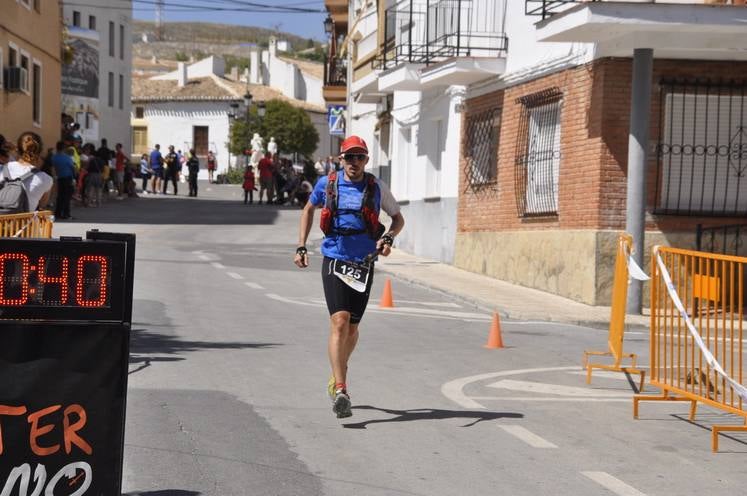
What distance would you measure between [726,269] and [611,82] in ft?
33.0

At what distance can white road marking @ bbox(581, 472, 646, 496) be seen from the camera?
21.9 feet

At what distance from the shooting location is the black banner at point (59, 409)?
205 inches

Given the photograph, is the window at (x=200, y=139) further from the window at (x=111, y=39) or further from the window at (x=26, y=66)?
the window at (x=26, y=66)

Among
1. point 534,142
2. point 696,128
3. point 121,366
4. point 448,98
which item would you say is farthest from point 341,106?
point 121,366

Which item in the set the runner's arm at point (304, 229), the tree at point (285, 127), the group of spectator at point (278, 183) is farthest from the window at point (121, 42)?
the runner's arm at point (304, 229)

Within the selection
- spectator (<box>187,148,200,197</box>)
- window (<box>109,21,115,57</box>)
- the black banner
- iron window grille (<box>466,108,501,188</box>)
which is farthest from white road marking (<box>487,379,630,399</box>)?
window (<box>109,21,115,57</box>)

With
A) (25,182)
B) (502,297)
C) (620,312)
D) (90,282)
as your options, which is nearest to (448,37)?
(502,297)

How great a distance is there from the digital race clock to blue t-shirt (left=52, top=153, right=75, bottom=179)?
88.6ft

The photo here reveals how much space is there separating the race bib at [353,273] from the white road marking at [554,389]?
7.08ft

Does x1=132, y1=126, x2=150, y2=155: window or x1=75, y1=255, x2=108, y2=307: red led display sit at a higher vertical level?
x1=132, y1=126, x2=150, y2=155: window

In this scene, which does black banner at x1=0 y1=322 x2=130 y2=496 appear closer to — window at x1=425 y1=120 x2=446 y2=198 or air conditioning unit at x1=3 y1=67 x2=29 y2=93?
window at x1=425 y1=120 x2=446 y2=198

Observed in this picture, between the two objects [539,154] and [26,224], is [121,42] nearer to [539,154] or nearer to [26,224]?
[539,154]

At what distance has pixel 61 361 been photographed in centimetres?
527

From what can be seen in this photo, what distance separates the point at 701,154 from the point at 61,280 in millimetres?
14893
